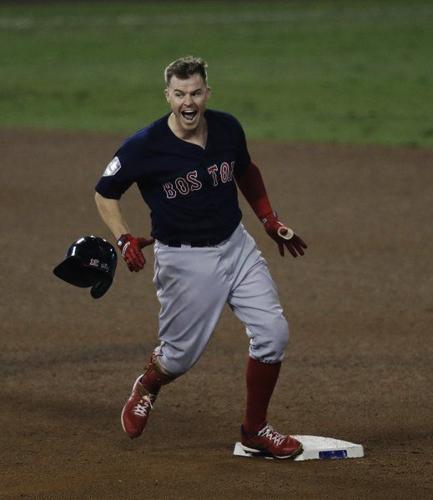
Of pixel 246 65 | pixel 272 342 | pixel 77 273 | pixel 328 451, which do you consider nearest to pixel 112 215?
pixel 77 273

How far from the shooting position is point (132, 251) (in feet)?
19.1

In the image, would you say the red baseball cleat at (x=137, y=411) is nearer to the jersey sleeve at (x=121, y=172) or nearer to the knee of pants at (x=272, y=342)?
the knee of pants at (x=272, y=342)

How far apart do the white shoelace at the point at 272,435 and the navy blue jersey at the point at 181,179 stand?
995mm

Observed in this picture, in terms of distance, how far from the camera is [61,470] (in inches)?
233

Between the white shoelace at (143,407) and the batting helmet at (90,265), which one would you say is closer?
the batting helmet at (90,265)

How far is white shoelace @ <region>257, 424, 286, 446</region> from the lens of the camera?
6.15 meters

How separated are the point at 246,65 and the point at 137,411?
16.7m

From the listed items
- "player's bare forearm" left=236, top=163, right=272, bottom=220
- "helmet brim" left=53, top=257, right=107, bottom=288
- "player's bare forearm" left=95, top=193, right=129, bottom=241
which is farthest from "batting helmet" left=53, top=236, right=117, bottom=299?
"player's bare forearm" left=236, top=163, right=272, bottom=220

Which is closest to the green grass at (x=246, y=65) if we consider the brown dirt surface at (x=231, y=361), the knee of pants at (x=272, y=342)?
the brown dirt surface at (x=231, y=361)

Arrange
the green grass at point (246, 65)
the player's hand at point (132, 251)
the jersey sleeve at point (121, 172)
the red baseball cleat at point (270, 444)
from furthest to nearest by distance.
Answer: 1. the green grass at point (246, 65)
2. the red baseball cleat at point (270, 444)
3. the jersey sleeve at point (121, 172)
4. the player's hand at point (132, 251)

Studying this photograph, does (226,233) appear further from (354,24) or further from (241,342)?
(354,24)

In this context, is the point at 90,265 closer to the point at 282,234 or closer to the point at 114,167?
the point at 114,167

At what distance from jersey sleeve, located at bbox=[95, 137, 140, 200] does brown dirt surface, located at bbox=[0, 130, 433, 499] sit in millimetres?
1331

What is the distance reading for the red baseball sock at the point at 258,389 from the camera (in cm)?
608
